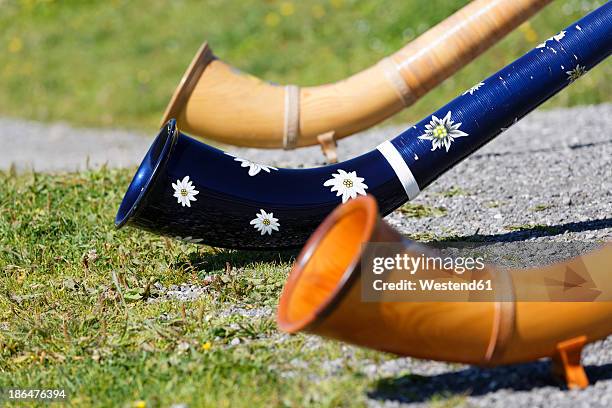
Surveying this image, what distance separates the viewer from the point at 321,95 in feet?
16.8

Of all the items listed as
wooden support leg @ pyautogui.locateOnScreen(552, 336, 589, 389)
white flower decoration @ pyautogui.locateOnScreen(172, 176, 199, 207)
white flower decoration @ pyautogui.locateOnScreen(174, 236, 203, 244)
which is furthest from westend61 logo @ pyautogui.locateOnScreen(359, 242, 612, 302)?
white flower decoration @ pyautogui.locateOnScreen(174, 236, 203, 244)

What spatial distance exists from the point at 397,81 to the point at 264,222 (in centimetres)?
164

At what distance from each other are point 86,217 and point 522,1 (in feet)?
9.21

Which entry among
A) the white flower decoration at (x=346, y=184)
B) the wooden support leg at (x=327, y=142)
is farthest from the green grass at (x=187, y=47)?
the white flower decoration at (x=346, y=184)

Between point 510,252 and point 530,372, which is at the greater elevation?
point 510,252

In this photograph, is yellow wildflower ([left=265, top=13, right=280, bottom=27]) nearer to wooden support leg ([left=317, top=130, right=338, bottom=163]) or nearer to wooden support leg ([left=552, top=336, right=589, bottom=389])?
wooden support leg ([left=317, top=130, right=338, bottom=163])

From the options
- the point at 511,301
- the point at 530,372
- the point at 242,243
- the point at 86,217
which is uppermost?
the point at 86,217

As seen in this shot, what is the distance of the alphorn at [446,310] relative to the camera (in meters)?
2.64

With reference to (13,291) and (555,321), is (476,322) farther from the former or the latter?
(13,291)

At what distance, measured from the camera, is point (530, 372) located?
2898 millimetres

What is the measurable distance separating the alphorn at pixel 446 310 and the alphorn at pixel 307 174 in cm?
97

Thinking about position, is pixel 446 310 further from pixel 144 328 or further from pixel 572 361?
pixel 144 328

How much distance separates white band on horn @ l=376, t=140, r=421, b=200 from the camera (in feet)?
12.5

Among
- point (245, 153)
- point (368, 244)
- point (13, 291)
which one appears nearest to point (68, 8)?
point (245, 153)
